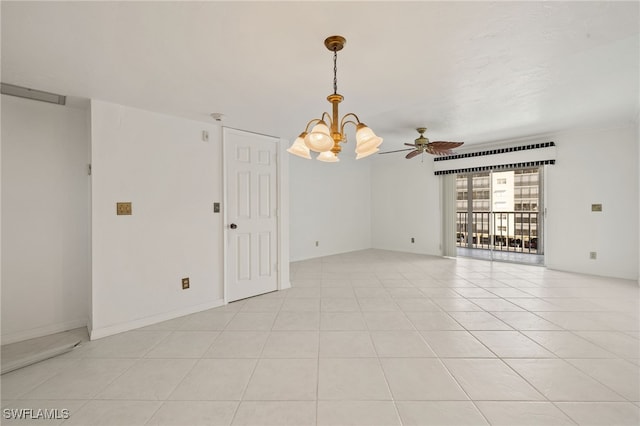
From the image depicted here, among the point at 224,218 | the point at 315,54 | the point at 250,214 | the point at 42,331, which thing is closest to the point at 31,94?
the point at 224,218

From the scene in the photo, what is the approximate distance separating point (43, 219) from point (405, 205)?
21.7 ft

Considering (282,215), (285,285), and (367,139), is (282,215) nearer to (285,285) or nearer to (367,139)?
(285,285)

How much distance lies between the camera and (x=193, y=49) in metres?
1.83

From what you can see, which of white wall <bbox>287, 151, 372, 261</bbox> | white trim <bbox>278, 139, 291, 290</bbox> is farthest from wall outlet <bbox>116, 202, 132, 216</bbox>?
white wall <bbox>287, 151, 372, 261</bbox>

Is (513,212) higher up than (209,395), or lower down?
→ higher up

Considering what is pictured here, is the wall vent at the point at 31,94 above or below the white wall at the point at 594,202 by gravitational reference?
above

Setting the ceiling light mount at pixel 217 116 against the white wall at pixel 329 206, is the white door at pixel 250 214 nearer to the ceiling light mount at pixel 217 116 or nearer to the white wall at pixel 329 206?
the ceiling light mount at pixel 217 116

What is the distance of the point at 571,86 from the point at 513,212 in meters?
5.63

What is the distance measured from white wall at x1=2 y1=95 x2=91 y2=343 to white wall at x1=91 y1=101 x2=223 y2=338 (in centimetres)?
47

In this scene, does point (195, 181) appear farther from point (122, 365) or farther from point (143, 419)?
point (143, 419)

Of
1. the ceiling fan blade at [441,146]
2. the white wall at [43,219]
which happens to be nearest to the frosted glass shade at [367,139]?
the ceiling fan blade at [441,146]

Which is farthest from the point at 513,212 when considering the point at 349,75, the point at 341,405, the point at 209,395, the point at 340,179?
the point at 209,395

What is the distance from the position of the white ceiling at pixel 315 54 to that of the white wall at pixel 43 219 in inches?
22.2

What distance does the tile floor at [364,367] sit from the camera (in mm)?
1603
